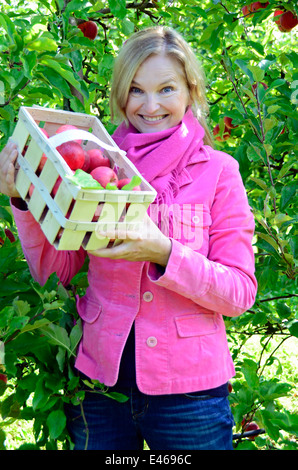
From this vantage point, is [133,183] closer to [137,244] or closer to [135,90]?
[137,244]

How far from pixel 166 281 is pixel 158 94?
49 cm

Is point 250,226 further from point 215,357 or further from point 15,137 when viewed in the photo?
point 15,137

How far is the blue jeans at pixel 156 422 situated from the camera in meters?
1.39

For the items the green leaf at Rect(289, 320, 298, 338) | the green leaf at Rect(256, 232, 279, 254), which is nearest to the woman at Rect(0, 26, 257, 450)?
the green leaf at Rect(256, 232, 279, 254)

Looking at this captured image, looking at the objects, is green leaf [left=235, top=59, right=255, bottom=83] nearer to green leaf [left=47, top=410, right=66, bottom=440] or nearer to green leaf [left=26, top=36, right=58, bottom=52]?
green leaf [left=26, top=36, right=58, bottom=52]

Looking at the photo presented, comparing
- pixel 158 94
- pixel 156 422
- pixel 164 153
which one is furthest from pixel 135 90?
pixel 156 422

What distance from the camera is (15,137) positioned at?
1.38 metres

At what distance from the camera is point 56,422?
1.41 meters

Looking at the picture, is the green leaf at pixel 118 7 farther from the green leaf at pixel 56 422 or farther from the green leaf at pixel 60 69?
the green leaf at pixel 56 422

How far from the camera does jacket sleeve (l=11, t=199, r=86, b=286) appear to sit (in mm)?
1435

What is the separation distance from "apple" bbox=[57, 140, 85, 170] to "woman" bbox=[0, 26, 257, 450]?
0.47ft
